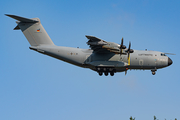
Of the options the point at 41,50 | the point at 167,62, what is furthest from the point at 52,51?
the point at 167,62

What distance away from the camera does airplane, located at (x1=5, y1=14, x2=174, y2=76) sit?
86.1 ft

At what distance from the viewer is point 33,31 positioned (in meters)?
26.8

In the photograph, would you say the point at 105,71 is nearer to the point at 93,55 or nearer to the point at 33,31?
the point at 93,55

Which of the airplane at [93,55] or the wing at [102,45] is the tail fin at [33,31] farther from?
the wing at [102,45]

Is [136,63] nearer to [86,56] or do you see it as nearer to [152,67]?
[152,67]

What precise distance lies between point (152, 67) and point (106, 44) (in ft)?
19.3

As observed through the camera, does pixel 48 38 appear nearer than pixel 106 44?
No

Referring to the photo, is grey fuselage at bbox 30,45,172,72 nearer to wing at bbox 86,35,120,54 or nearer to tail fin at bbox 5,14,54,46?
tail fin at bbox 5,14,54,46

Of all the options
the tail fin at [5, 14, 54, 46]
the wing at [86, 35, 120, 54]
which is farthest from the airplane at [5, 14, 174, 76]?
the wing at [86, 35, 120, 54]

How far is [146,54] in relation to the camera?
26984 mm

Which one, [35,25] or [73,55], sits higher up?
[35,25]

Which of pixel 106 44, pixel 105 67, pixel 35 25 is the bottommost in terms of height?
pixel 105 67

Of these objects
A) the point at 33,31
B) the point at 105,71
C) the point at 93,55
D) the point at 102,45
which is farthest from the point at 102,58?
the point at 33,31

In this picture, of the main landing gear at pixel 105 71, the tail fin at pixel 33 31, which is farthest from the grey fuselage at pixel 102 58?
the tail fin at pixel 33 31
